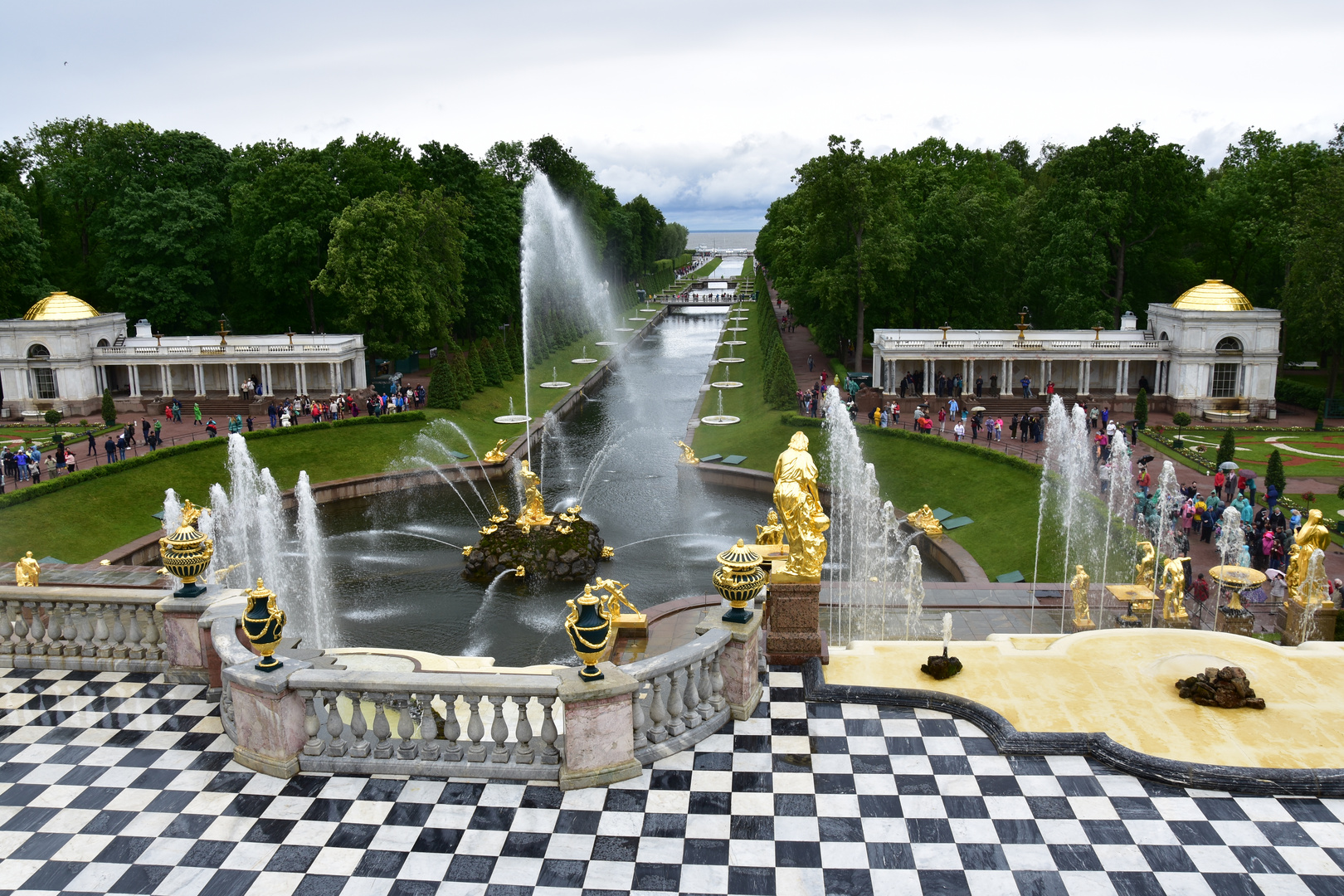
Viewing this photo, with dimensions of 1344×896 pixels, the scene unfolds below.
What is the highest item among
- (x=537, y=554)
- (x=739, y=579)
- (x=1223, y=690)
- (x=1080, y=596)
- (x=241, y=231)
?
(x=241, y=231)

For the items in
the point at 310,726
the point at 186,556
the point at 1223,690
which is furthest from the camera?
the point at 186,556

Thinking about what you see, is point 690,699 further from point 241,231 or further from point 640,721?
point 241,231

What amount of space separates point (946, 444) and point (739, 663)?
33.1m

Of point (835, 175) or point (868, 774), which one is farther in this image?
point (835, 175)

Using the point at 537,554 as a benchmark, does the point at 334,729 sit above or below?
above

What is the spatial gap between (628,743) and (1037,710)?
565 cm

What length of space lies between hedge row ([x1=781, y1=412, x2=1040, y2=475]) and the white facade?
26.6m

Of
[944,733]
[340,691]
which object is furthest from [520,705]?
[944,733]

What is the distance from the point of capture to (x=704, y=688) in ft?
44.5

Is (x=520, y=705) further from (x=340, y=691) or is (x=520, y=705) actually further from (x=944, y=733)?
(x=944, y=733)

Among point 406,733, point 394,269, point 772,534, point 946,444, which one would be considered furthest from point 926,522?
point 394,269

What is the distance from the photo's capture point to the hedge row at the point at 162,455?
37281 mm

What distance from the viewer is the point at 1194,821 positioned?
38.0 ft

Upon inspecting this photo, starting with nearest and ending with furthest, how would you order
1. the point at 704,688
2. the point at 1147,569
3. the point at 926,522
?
the point at 704,688 < the point at 1147,569 < the point at 926,522
